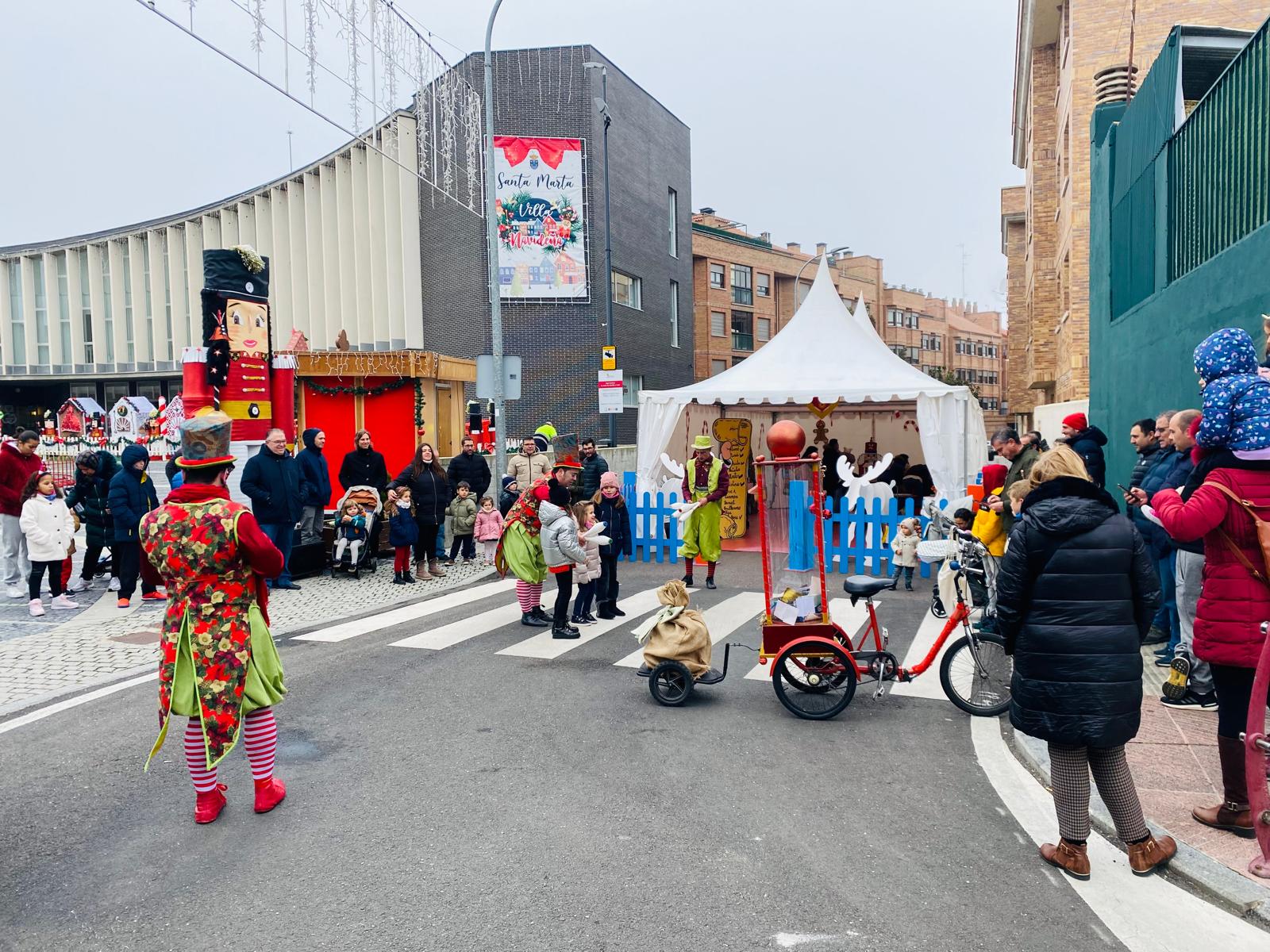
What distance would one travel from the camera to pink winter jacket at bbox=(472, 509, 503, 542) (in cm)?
1298

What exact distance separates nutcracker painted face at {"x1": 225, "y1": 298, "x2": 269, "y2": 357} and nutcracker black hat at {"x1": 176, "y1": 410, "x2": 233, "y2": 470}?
33.5ft

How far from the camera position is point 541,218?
94.6ft

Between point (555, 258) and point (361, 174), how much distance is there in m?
8.03

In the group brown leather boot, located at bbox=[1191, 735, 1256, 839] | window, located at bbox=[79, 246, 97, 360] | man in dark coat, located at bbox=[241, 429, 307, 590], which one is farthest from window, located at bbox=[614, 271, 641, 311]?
brown leather boot, located at bbox=[1191, 735, 1256, 839]

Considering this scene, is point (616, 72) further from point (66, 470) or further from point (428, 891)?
point (428, 891)

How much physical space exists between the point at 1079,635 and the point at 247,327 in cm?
1324

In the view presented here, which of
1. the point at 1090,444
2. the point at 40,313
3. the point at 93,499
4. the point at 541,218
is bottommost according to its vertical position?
the point at 93,499

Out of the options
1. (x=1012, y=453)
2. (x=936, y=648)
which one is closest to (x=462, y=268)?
(x=1012, y=453)

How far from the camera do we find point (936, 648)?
6172 mm

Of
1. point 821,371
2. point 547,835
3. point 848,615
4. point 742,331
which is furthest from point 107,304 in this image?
point 547,835

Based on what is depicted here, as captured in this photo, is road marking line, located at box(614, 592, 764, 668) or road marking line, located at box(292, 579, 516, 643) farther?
road marking line, located at box(292, 579, 516, 643)

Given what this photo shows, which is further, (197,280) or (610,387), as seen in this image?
(197,280)

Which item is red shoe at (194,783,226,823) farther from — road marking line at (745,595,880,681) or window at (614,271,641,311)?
window at (614,271,641,311)

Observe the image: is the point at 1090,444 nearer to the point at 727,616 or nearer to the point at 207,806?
the point at 727,616
